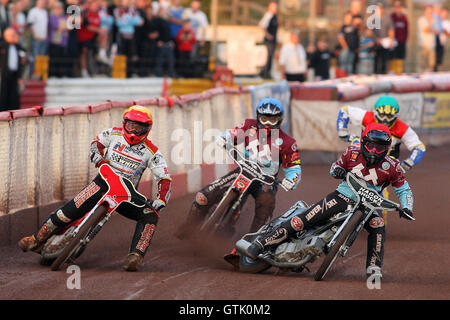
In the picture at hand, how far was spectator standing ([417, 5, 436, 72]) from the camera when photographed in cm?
2731

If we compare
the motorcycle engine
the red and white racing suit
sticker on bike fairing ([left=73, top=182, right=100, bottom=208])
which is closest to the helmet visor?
the motorcycle engine

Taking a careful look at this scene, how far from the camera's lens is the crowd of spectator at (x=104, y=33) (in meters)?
19.5

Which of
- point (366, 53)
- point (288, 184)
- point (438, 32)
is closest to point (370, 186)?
point (288, 184)

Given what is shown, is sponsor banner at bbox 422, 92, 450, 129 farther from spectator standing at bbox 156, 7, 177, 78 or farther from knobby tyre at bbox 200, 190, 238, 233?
knobby tyre at bbox 200, 190, 238, 233

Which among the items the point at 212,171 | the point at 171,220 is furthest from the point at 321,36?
the point at 171,220

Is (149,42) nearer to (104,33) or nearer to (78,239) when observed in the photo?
(104,33)

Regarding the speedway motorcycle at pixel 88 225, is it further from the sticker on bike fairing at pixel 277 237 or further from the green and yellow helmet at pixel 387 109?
the green and yellow helmet at pixel 387 109

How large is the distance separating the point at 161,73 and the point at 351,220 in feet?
44.0

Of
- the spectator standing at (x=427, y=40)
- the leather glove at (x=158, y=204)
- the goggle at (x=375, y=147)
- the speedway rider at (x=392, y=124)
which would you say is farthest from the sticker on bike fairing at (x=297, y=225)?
the spectator standing at (x=427, y=40)

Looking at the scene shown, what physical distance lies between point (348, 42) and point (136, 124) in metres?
15.9

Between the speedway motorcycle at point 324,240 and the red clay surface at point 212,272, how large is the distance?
0.16 metres

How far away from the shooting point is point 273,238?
9984 millimetres

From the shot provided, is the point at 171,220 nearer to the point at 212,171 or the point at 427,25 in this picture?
the point at 212,171

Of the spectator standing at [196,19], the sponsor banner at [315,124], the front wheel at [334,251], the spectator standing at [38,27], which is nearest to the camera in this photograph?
the front wheel at [334,251]
